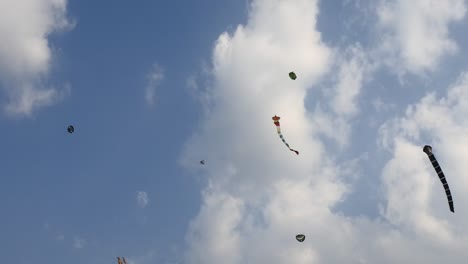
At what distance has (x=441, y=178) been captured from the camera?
75.9m

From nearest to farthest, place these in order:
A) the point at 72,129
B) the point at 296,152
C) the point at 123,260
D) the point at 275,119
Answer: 1. the point at 123,260
2. the point at 296,152
3. the point at 275,119
4. the point at 72,129

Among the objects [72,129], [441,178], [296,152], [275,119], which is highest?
[72,129]

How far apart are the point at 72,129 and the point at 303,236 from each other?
209 ft

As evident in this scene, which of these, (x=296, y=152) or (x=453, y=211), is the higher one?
(x=296, y=152)

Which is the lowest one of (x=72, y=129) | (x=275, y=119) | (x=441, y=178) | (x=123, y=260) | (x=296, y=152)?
(x=123, y=260)

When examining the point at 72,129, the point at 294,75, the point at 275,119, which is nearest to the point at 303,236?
the point at 275,119

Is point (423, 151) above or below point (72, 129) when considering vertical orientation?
below

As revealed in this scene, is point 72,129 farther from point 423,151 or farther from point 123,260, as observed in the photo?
point 423,151

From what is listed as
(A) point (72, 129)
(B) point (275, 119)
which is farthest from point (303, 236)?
(A) point (72, 129)

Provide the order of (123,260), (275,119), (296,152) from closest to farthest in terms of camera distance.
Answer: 1. (123,260)
2. (296,152)
3. (275,119)

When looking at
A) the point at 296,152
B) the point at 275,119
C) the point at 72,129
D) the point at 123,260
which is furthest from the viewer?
the point at 72,129

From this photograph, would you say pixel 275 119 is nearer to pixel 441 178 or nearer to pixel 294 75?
pixel 294 75

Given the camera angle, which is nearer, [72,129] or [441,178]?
[441,178]

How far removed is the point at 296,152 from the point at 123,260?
3760 cm
